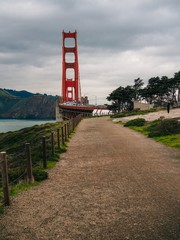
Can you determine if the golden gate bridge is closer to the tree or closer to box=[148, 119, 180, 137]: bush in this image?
the tree

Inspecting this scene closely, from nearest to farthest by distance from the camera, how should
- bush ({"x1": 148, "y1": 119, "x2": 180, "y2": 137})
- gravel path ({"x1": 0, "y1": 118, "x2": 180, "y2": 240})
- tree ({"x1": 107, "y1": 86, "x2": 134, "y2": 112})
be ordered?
gravel path ({"x1": 0, "y1": 118, "x2": 180, "y2": 240}) < bush ({"x1": 148, "y1": 119, "x2": 180, "y2": 137}) < tree ({"x1": 107, "y1": 86, "x2": 134, "y2": 112})

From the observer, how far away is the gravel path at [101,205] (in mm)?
4621

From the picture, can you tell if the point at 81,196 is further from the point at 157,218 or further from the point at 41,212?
the point at 157,218

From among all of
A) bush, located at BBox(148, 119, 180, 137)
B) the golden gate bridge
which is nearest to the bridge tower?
the golden gate bridge

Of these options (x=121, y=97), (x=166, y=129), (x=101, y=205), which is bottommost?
(x=101, y=205)

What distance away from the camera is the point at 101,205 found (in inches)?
228

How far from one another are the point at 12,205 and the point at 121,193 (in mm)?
2358

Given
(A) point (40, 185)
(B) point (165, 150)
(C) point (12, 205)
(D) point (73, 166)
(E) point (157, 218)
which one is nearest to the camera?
(E) point (157, 218)

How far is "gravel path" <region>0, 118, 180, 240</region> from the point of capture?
4621mm

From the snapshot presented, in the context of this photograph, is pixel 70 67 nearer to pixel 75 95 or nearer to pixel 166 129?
pixel 75 95

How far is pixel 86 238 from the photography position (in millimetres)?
4398

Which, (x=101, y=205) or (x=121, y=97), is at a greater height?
(x=121, y=97)

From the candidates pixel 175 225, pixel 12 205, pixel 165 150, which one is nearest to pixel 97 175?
pixel 12 205

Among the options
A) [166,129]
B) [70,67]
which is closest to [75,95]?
[70,67]
